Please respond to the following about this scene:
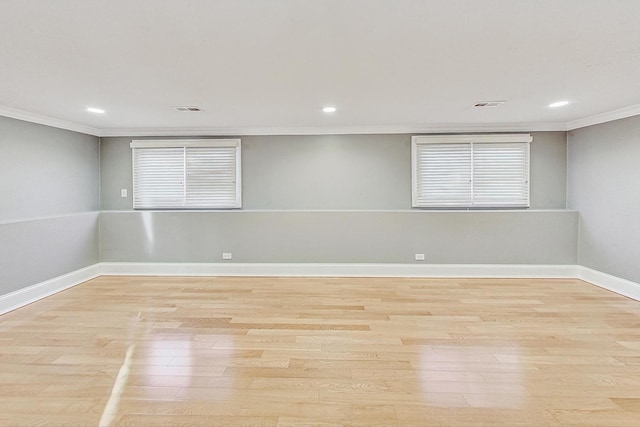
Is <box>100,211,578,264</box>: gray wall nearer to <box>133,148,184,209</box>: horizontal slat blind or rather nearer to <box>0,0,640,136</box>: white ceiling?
<box>133,148,184,209</box>: horizontal slat blind

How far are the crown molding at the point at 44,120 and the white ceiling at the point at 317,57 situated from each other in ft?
0.09

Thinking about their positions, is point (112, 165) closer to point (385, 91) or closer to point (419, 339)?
point (385, 91)

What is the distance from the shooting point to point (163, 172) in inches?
215

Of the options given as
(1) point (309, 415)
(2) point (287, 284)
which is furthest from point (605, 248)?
(1) point (309, 415)

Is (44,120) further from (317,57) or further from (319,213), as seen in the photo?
(317,57)

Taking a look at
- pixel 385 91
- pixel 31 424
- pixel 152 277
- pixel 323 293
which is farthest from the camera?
pixel 152 277

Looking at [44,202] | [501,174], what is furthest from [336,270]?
[44,202]

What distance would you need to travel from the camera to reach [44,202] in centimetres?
454

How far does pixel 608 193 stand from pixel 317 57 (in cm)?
447

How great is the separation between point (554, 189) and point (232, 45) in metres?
5.26

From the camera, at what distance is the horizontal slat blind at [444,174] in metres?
5.24

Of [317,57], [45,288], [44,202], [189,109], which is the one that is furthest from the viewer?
[44,202]

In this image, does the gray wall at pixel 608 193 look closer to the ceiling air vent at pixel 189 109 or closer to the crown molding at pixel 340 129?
the crown molding at pixel 340 129

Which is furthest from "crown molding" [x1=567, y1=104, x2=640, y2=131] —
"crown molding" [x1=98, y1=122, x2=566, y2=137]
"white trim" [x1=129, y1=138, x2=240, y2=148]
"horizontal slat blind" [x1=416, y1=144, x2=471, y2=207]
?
"white trim" [x1=129, y1=138, x2=240, y2=148]
